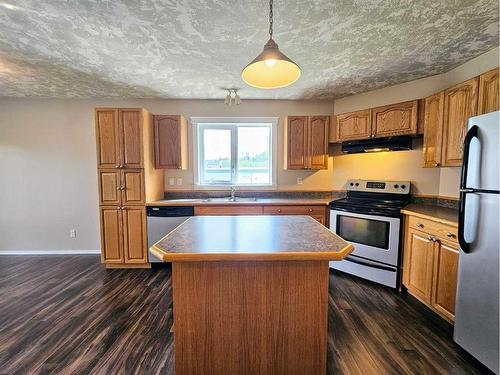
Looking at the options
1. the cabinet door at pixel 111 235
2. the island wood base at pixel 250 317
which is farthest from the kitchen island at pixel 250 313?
the cabinet door at pixel 111 235

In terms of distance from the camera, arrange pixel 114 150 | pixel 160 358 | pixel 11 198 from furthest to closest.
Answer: pixel 11 198
pixel 114 150
pixel 160 358

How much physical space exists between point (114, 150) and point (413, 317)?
154 inches

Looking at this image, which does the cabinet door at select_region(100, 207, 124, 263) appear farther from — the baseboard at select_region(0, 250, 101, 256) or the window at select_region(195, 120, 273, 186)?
the window at select_region(195, 120, 273, 186)

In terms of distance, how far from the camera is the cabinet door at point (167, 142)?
10.9 ft

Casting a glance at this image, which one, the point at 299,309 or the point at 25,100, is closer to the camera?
the point at 299,309

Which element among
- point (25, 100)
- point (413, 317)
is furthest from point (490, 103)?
point (25, 100)

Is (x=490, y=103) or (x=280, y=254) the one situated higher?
(x=490, y=103)

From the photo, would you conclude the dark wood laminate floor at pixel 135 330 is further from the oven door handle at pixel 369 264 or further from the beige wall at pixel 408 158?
the beige wall at pixel 408 158

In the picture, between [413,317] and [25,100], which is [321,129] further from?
[25,100]

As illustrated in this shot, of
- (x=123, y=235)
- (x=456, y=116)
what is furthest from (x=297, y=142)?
(x=123, y=235)

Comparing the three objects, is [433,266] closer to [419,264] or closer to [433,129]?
[419,264]

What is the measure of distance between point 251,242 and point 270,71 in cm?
104

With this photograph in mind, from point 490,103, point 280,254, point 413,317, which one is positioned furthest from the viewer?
point 413,317

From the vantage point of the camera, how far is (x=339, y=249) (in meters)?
1.16
